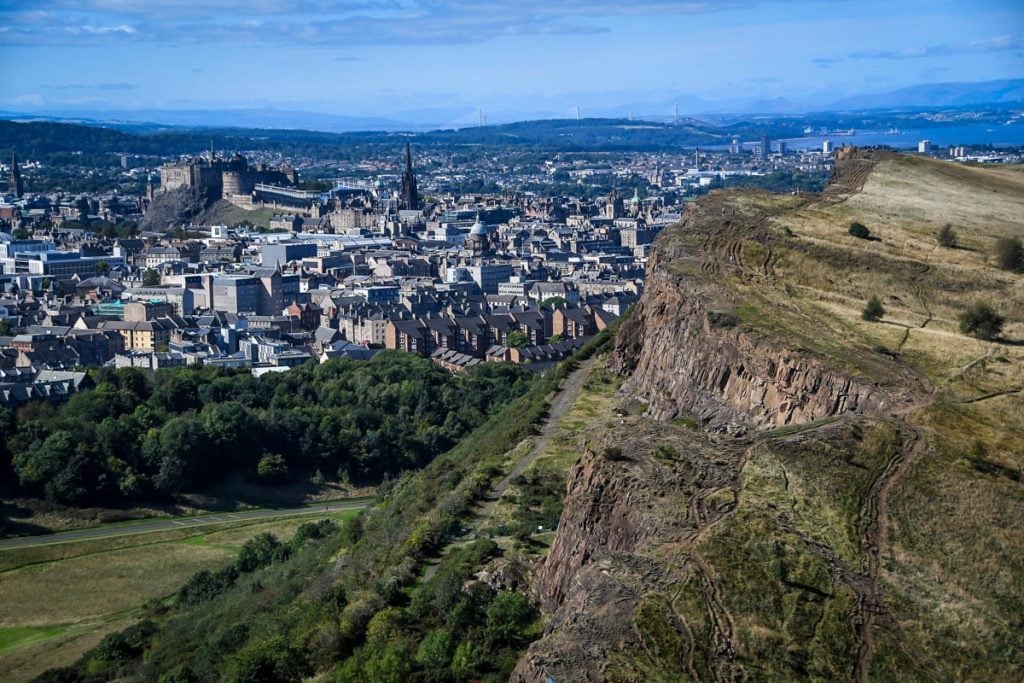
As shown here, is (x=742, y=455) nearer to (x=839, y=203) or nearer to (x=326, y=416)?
(x=839, y=203)

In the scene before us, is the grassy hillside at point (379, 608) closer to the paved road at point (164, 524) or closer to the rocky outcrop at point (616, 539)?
the rocky outcrop at point (616, 539)

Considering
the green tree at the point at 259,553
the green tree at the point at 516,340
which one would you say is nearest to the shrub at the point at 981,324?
the green tree at the point at 259,553

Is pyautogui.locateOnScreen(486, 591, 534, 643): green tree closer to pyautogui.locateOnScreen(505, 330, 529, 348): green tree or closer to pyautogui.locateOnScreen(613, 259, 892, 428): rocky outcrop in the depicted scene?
pyautogui.locateOnScreen(613, 259, 892, 428): rocky outcrop

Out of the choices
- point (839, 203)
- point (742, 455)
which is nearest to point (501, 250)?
A: point (839, 203)

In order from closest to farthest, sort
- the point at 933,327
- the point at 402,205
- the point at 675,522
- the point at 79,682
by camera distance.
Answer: the point at 675,522 → the point at 933,327 → the point at 79,682 → the point at 402,205

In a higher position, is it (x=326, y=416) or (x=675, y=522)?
(x=675, y=522)

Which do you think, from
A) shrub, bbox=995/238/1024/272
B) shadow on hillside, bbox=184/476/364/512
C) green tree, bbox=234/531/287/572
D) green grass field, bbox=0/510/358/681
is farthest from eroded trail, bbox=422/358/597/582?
shadow on hillside, bbox=184/476/364/512

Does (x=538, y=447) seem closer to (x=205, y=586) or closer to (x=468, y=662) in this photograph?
(x=205, y=586)
